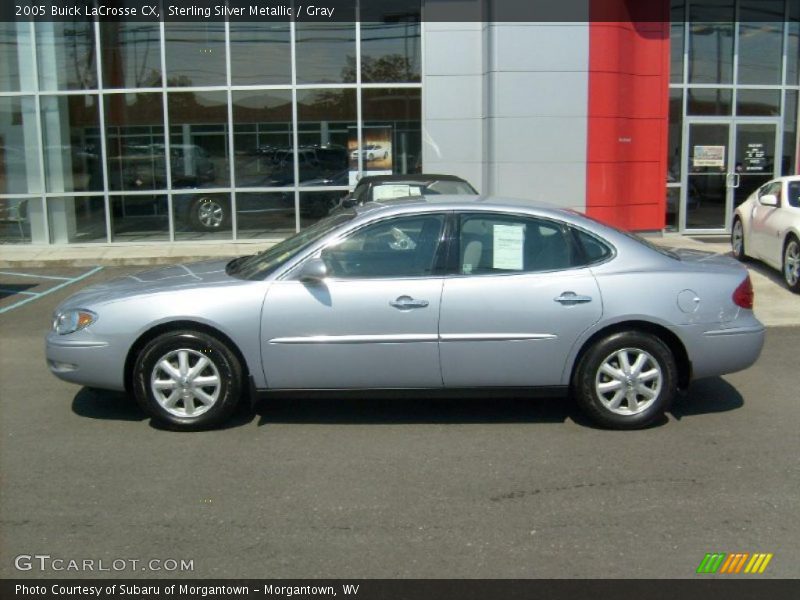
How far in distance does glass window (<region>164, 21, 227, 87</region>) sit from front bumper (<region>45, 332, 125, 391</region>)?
34.9 feet

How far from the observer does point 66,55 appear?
15.5 meters

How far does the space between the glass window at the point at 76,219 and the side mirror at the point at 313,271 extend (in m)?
11.3

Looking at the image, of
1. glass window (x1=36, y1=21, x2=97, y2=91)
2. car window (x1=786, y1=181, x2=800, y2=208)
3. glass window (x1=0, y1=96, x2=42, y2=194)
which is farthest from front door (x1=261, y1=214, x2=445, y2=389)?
glass window (x1=0, y1=96, x2=42, y2=194)

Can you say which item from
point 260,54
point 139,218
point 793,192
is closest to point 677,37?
point 793,192

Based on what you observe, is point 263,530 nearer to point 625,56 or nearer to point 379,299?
point 379,299

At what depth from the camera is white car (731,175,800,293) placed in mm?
10430

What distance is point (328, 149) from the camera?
616 inches

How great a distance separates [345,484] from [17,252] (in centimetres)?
1218

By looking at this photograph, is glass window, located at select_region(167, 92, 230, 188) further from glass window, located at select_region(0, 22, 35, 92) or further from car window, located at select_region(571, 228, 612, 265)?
car window, located at select_region(571, 228, 612, 265)

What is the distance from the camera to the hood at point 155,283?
5.79m

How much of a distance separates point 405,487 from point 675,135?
1308 centimetres

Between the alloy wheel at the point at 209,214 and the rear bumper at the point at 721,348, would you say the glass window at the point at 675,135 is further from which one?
the rear bumper at the point at 721,348
